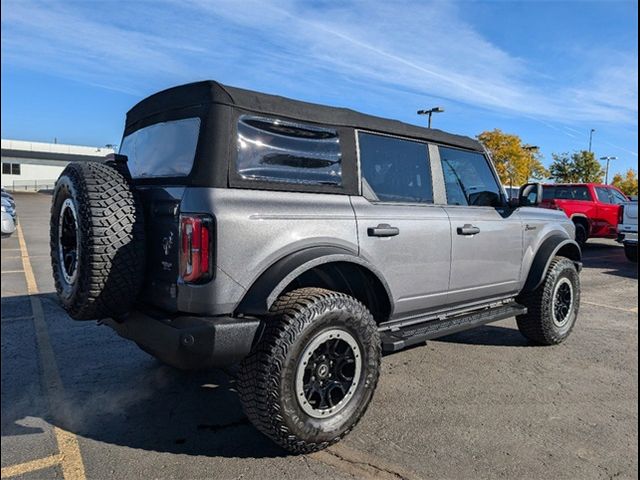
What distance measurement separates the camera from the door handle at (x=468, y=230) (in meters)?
4.05

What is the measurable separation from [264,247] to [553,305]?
3410mm

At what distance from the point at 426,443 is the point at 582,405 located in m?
1.44

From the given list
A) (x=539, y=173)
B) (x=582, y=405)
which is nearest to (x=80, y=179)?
(x=582, y=405)

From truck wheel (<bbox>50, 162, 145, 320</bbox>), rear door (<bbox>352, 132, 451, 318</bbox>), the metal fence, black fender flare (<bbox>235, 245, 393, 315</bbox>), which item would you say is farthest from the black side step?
the metal fence

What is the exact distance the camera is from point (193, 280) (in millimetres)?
2668

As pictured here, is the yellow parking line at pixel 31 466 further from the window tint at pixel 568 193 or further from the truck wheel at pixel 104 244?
the window tint at pixel 568 193

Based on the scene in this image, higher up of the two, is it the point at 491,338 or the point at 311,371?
the point at 311,371

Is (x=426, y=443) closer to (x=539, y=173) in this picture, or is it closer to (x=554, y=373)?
(x=554, y=373)

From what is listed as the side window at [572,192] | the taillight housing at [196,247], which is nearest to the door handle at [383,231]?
the taillight housing at [196,247]

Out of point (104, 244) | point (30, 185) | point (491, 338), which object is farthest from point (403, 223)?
point (30, 185)

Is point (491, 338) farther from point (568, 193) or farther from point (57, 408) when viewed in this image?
point (568, 193)

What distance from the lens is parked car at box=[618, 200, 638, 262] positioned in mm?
12234

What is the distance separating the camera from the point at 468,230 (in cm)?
411

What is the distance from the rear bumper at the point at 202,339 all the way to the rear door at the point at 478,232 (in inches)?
78.7
